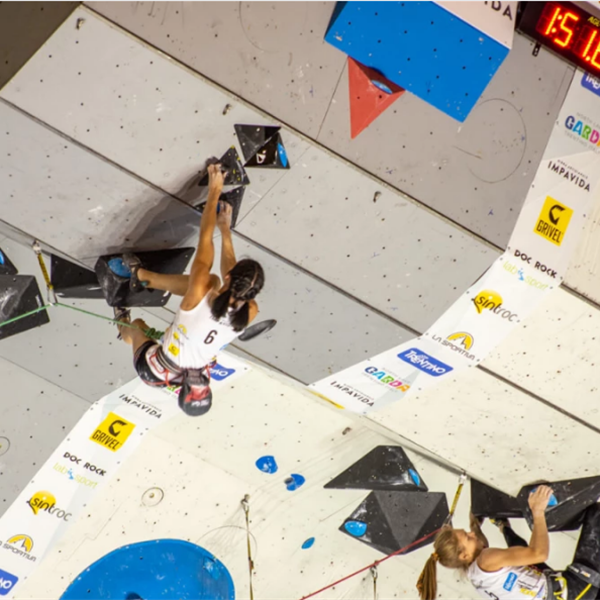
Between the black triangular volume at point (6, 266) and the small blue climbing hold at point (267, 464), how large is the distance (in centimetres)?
150

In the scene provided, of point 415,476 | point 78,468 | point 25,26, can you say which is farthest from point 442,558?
point 25,26

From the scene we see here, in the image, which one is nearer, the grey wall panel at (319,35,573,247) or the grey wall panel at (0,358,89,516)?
the grey wall panel at (319,35,573,247)

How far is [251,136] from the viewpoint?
307 centimetres

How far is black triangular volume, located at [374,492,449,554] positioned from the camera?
437 centimetres

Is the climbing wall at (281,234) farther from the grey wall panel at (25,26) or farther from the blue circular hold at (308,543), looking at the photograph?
the blue circular hold at (308,543)

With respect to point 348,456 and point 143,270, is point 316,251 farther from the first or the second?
point 348,456

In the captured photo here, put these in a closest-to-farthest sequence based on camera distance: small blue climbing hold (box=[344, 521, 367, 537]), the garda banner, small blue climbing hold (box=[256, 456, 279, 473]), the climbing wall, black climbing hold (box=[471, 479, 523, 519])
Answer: the climbing wall → the garda banner → small blue climbing hold (box=[256, 456, 279, 473]) → black climbing hold (box=[471, 479, 523, 519]) → small blue climbing hold (box=[344, 521, 367, 537])

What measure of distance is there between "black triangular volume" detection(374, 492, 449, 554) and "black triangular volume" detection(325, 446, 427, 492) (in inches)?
3.0

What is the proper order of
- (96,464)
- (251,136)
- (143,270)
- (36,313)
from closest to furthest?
(251,136) → (143,270) → (36,313) → (96,464)

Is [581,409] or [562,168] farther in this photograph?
[581,409]

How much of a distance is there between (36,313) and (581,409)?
241 cm

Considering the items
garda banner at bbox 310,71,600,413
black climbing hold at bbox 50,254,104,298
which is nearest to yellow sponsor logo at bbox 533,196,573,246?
garda banner at bbox 310,71,600,413

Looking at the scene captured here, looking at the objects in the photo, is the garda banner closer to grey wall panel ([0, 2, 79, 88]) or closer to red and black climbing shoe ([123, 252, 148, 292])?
red and black climbing shoe ([123, 252, 148, 292])

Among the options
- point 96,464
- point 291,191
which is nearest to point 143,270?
point 291,191
